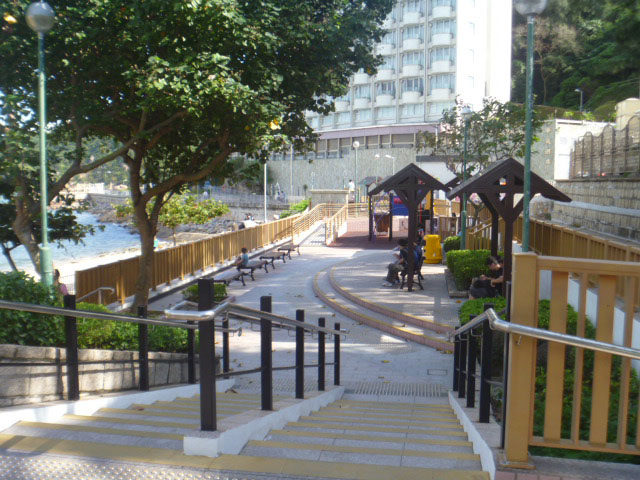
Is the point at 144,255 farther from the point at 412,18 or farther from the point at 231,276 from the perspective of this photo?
the point at 412,18

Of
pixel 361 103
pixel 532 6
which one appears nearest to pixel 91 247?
pixel 361 103

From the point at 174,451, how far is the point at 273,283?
17.7 metres

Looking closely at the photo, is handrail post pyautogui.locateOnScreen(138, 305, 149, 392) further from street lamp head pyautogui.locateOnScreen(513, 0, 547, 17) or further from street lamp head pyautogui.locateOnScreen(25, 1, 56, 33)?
street lamp head pyautogui.locateOnScreen(513, 0, 547, 17)

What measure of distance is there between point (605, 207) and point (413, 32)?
190ft

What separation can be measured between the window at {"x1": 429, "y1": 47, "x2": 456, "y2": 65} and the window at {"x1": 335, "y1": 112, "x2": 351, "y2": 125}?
501 inches

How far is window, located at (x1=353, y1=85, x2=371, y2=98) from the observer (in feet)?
246

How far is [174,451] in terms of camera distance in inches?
129

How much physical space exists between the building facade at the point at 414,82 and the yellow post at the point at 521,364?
60.6m

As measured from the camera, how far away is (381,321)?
46.5 feet

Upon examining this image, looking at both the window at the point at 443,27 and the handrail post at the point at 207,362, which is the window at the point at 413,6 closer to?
the window at the point at 443,27

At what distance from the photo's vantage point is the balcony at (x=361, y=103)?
74.9 m

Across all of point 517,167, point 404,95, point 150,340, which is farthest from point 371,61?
point 404,95

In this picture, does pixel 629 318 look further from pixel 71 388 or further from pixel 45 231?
pixel 45 231

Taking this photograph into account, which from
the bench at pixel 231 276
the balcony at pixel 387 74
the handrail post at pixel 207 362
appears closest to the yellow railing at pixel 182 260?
the bench at pixel 231 276
